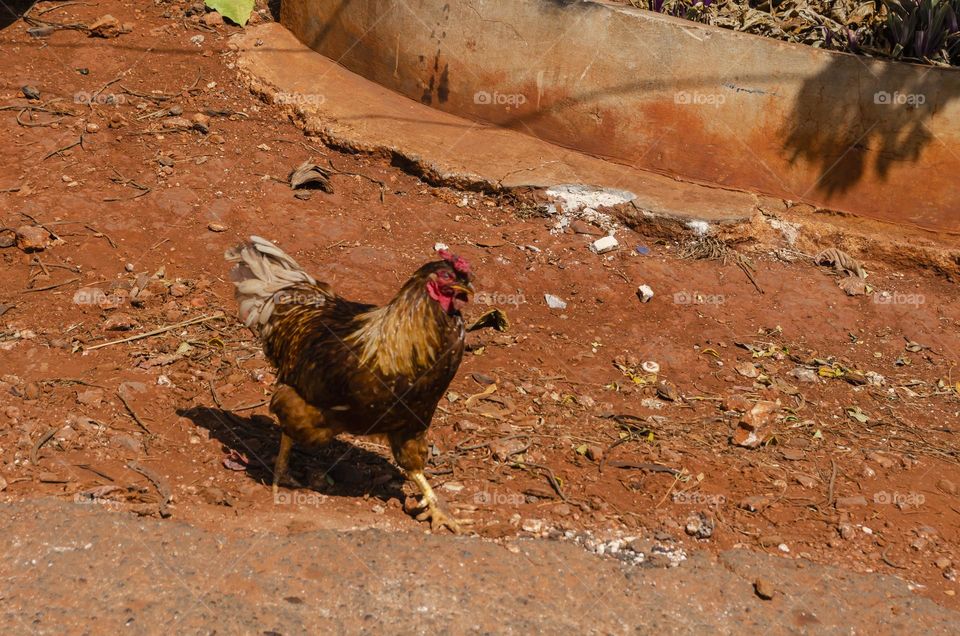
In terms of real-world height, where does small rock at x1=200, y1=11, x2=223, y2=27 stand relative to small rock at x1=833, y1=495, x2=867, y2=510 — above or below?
above

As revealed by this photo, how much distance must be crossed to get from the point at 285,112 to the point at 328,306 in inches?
176

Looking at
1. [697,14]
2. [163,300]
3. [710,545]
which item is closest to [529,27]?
[697,14]

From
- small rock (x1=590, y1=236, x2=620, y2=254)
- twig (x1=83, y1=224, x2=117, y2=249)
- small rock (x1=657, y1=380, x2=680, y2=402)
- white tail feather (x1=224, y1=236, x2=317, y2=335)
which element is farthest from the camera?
small rock (x1=590, y1=236, x2=620, y2=254)

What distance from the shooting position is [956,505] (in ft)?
18.0

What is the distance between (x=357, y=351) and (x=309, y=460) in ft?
3.96

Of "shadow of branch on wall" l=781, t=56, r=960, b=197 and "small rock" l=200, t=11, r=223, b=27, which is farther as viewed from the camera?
"small rock" l=200, t=11, r=223, b=27

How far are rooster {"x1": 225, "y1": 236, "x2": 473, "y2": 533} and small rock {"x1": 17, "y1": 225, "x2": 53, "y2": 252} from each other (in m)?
2.55

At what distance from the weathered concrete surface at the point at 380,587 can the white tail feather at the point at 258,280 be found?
127 centimetres

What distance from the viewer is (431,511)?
16.0 ft

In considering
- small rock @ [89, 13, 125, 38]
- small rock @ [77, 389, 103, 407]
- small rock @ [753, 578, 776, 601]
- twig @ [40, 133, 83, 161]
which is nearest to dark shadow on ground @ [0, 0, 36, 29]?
small rock @ [89, 13, 125, 38]

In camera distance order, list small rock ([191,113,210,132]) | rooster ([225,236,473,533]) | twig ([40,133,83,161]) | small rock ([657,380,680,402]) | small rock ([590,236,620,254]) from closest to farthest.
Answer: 1. rooster ([225,236,473,533])
2. small rock ([657,380,680,402])
3. small rock ([590,236,620,254])
4. twig ([40,133,83,161])
5. small rock ([191,113,210,132])

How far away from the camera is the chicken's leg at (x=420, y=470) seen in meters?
4.79

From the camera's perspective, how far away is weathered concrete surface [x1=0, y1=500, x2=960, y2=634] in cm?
395

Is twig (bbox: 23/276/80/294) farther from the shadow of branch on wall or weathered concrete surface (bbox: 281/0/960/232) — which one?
the shadow of branch on wall
